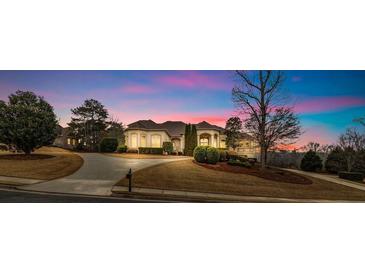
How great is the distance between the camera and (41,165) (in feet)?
22.5

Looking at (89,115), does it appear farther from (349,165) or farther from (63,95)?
(349,165)

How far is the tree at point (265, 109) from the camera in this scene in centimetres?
658

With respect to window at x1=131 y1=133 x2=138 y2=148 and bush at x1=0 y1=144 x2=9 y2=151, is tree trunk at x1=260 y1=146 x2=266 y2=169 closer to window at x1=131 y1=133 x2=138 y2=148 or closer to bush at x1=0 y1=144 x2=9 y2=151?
window at x1=131 y1=133 x2=138 y2=148

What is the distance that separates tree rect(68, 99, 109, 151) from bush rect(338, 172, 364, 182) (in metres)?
8.14

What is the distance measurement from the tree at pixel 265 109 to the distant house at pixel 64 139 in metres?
5.91

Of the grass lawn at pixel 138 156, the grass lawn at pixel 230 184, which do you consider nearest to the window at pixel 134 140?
the grass lawn at pixel 138 156

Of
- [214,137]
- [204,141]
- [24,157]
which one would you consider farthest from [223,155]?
[24,157]

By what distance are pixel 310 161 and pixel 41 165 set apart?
932 cm

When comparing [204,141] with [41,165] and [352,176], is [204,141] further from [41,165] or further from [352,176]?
[41,165]

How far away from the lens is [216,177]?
21.7 feet
